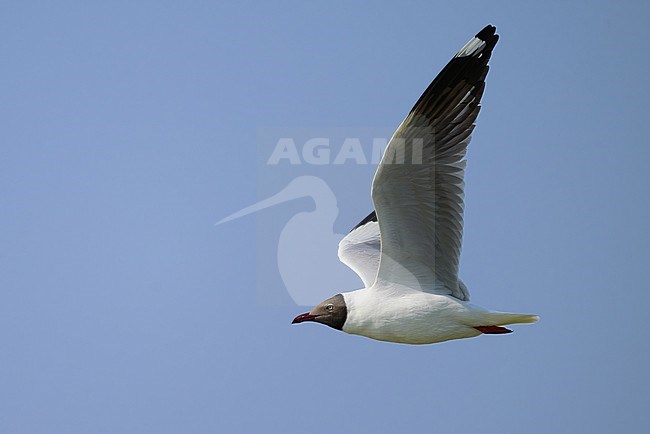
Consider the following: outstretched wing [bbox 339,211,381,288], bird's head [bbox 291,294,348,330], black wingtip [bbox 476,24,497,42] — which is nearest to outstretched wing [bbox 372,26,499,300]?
black wingtip [bbox 476,24,497,42]

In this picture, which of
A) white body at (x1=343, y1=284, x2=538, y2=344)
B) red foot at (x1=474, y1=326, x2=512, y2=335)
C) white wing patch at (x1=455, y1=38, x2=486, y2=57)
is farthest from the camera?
red foot at (x1=474, y1=326, x2=512, y2=335)

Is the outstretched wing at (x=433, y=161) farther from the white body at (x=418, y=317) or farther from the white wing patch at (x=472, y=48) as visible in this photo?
the white body at (x=418, y=317)

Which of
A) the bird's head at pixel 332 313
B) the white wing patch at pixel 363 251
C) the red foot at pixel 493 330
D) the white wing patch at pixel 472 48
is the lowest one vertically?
the red foot at pixel 493 330

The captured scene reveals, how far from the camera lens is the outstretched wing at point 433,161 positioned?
7.57 meters

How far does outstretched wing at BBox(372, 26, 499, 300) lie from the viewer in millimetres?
7566

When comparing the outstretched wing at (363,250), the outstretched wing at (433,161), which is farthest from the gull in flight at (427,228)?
the outstretched wing at (363,250)

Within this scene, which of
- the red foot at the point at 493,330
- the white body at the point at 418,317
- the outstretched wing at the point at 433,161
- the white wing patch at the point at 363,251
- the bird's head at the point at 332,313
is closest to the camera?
the outstretched wing at the point at 433,161

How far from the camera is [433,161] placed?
767cm

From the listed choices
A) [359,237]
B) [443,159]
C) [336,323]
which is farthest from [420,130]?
[359,237]

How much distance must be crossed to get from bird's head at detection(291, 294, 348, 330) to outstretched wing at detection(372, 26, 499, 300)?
71 cm

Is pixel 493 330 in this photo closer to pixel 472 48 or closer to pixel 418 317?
pixel 418 317

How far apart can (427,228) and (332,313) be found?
3.80 ft

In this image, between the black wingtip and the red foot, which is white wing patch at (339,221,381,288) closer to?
the red foot

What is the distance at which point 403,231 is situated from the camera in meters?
7.92
